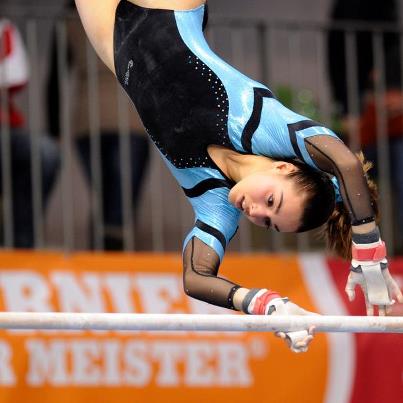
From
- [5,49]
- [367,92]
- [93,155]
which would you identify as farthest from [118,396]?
[367,92]

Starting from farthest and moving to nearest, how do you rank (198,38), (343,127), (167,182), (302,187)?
(167,182)
(343,127)
(198,38)
(302,187)

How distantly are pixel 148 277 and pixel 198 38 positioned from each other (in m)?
1.47

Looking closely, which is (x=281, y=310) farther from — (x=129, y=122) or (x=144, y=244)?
(x=144, y=244)

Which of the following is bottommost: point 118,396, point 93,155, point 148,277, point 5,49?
point 118,396

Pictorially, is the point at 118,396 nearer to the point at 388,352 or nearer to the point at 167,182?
the point at 388,352

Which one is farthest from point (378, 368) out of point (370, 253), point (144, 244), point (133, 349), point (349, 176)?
point (349, 176)

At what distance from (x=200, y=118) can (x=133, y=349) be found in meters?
1.49

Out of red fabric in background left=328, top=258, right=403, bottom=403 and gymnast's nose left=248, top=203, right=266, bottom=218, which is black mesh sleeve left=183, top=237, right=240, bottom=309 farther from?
red fabric in background left=328, top=258, right=403, bottom=403

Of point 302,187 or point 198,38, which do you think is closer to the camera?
point 302,187

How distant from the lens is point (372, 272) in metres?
3.91

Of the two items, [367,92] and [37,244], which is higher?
[367,92]

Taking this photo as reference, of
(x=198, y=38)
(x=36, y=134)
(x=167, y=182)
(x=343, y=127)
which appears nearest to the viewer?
(x=198, y=38)

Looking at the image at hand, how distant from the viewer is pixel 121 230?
5797 mm

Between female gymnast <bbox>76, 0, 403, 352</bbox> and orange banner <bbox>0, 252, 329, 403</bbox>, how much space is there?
1.21 meters
